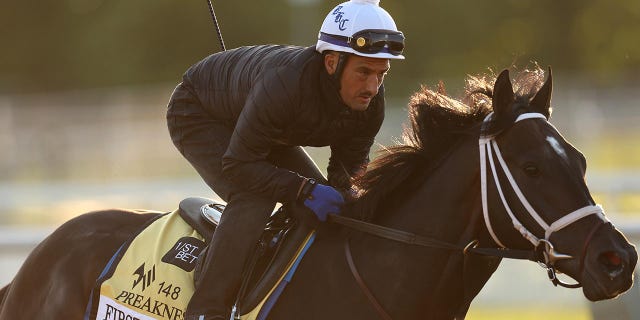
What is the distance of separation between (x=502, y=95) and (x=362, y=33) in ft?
2.19

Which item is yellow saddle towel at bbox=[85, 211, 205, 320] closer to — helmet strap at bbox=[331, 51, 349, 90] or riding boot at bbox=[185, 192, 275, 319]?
riding boot at bbox=[185, 192, 275, 319]

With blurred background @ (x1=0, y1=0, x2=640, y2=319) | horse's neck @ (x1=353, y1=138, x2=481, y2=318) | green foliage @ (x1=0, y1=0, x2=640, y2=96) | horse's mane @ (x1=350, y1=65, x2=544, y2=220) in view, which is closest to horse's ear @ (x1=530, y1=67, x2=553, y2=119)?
horse's mane @ (x1=350, y1=65, x2=544, y2=220)

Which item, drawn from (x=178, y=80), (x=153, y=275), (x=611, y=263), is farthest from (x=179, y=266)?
(x=178, y=80)

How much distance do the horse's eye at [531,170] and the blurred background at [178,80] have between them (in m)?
4.38

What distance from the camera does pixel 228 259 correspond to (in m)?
4.75

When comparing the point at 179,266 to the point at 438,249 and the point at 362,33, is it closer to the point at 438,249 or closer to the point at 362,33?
the point at 438,249

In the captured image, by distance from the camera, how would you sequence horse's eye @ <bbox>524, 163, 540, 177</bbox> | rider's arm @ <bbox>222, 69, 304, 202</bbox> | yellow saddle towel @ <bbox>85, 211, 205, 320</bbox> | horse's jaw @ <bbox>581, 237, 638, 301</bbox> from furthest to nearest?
1. yellow saddle towel @ <bbox>85, 211, 205, 320</bbox>
2. rider's arm @ <bbox>222, 69, 304, 202</bbox>
3. horse's eye @ <bbox>524, 163, 540, 177</bbox>
4. horse's jaw @ <bbox>581, 237, 638, 301</bbox>

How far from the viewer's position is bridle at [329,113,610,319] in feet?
13.4

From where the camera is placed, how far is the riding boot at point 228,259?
4758 mm

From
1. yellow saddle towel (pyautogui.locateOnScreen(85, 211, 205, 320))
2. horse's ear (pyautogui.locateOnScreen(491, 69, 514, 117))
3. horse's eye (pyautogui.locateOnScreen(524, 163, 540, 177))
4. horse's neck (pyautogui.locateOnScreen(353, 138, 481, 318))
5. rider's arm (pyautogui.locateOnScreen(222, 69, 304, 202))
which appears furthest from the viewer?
yellow saddle towel (pyautogui.locateOnScreen(85, 211, 205, 320))

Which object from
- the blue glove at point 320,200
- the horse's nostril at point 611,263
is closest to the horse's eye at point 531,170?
the horse's nostril at point 611,263

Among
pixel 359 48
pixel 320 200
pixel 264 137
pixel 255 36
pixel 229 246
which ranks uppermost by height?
pixel 359 48

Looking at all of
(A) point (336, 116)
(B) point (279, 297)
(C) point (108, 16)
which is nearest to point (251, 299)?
(B) point (279, 297)

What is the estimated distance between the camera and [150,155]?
75.8 feet
